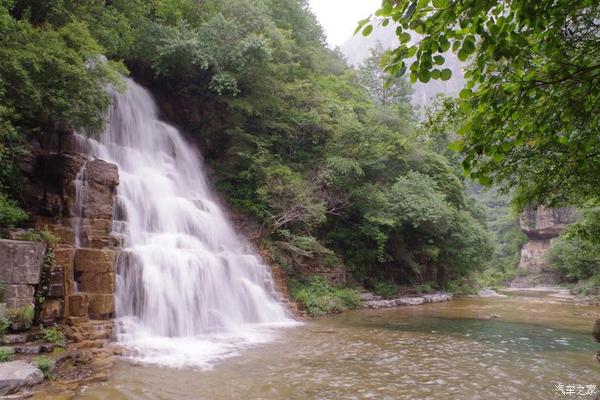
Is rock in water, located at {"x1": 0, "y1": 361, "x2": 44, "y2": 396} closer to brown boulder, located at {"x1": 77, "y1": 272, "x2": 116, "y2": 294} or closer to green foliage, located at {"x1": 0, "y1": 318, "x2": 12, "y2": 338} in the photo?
green foliage, located at {"x1": 0, "y1": 318, "x2": 12, "y2": 338}

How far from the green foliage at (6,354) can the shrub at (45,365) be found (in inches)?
14.8

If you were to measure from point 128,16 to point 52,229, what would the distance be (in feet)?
33.4

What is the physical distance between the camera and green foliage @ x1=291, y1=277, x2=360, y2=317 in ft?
49.3

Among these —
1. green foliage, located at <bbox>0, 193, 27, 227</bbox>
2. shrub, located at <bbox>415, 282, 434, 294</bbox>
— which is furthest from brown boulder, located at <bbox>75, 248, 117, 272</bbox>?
shrub, located at <bbox>415, 282, 434, 294</bbox>

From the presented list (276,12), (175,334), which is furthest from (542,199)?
(276,12)

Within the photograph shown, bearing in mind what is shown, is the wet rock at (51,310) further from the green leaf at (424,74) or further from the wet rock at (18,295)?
the green leaf at (424,74)

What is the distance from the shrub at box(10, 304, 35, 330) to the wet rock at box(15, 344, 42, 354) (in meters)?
0.49

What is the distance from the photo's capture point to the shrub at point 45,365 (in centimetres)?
646

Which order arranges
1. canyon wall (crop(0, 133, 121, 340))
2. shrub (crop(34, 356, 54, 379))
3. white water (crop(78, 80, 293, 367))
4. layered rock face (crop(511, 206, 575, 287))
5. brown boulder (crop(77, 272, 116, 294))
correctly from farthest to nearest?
layered rock face (crop(511, 206, 575, 287)) < white water (crop(78, 80, 293, 367)) < brown boulder (crop(77, 272, 116, 294)) < canyon wall (crop(0, 133, 121, 340)) < shrub (crop(34, 356, 54, 379))

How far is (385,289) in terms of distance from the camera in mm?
20062

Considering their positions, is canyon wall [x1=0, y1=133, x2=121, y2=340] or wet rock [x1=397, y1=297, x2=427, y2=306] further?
wet rock [x1=397, y1=297, x2=427, y2=306]

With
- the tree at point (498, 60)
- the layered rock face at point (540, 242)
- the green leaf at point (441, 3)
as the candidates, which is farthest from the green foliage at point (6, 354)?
the layered rock face at point (540, 242)

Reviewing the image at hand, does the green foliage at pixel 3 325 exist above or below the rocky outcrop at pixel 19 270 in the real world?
below

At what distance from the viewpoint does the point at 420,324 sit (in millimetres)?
13148
